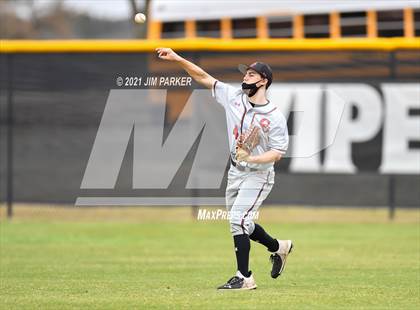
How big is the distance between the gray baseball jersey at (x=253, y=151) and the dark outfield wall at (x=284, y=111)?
6591mm

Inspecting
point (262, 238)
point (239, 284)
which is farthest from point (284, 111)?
point (239, 284)

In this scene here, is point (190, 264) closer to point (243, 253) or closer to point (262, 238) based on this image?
point (262, 238)

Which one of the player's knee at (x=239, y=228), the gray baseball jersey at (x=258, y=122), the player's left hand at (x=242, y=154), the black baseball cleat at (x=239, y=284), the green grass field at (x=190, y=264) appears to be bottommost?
the green grass field at (x=190, y=264)

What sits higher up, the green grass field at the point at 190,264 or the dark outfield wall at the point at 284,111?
the dark outfield wall at the point at 284,111

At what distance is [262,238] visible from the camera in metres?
9.36

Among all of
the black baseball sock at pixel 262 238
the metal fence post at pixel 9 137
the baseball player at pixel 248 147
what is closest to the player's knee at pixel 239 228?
the baseball player at pixel 248 147

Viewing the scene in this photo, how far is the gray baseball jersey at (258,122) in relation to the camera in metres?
8.92

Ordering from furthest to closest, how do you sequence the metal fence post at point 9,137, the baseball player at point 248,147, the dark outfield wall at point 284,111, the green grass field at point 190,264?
the metal fence post at point 9,137 < the dark outfield wall at point 284,111 < the baseball player at point 248,147 < the green grass field at point 190,264

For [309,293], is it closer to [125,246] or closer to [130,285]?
[130,285]

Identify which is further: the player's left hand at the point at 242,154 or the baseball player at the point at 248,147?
the baseball player at the point at 248,147

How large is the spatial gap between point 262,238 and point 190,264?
2.06m

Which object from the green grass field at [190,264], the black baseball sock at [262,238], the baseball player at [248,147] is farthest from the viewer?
the black baseball sock at [262,238]

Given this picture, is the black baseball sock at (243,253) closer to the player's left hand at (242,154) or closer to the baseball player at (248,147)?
the baseball player at (248,147)

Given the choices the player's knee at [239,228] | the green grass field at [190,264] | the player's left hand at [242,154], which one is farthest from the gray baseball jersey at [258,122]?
the green grass field at [190,264]
